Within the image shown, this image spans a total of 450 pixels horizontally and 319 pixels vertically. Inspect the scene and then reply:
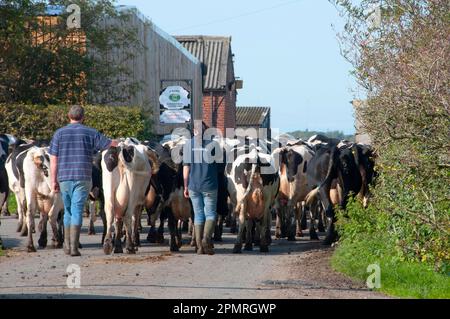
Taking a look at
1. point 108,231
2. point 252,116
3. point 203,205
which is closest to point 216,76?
point 252,116

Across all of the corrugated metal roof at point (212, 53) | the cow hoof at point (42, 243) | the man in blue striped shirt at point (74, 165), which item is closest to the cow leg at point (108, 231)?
the cow hoof at point (42, 243)

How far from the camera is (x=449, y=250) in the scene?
52.2ft

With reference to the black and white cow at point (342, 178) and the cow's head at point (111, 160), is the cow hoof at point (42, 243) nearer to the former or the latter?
the cow's head at point (111, 160)

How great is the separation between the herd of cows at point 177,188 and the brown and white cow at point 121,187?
0.05 feet

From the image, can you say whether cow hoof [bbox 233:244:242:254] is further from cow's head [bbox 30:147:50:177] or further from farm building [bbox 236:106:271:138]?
farm building [bbox 236:106:271:138]

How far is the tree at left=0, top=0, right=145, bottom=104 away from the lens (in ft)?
122

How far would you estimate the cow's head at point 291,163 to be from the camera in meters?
24.4

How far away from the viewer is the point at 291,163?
24453mm

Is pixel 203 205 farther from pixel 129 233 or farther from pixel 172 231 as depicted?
pixel 129 233

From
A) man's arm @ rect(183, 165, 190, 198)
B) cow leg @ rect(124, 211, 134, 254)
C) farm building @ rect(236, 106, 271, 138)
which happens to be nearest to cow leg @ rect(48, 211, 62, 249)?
cow leg @ rect(124, 211, 134, 254)

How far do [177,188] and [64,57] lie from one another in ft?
60.5

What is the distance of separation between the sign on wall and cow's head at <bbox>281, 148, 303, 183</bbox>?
21.5m
